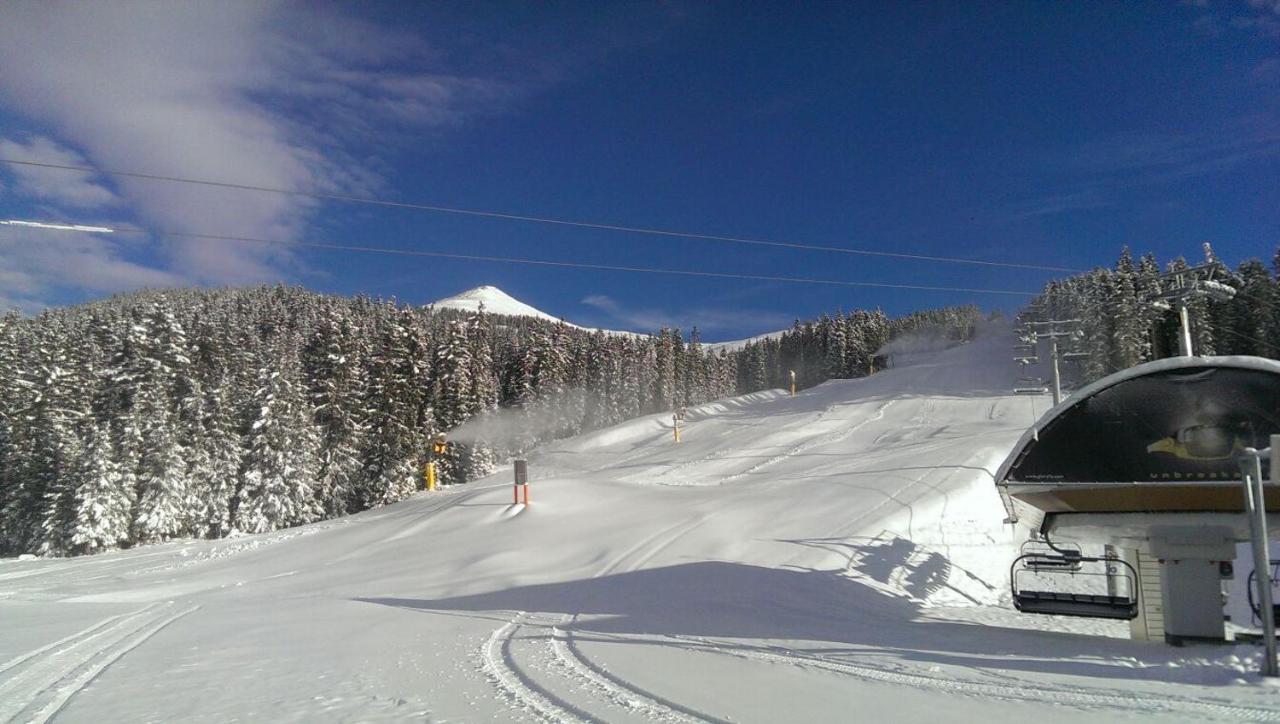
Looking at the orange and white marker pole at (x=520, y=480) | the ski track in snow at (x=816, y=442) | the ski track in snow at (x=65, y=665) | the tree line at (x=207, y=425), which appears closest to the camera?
the ski track in snow at (x=65, y=665)

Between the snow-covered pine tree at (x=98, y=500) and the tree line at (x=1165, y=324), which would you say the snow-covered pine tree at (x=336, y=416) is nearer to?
the snow-covered pine tree at (x=98, y=500)

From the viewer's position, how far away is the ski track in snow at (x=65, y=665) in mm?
7477

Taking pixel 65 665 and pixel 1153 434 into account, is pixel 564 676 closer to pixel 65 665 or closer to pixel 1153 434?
pixel 65 665

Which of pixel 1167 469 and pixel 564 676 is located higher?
pixel 1167 469

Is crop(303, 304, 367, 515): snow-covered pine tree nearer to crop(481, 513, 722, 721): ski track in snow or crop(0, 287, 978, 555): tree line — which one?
crop(0, 287, 978, 555): tree line

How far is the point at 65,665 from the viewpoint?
9.42 metres

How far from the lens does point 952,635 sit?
1039cm

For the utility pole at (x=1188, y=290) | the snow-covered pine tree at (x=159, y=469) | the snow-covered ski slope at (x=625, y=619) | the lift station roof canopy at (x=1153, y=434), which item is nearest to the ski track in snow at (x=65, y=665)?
Result: the snow-covered ski slope at (x=625, y=619)

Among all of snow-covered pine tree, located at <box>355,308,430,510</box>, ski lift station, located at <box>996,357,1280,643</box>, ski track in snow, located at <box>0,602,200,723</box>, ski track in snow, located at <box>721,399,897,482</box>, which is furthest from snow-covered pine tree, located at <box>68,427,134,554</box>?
ski lift station, located at <box>996,357,1280,643</box>

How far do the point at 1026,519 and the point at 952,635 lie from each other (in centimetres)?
651

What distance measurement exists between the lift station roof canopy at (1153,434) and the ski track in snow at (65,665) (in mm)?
14112

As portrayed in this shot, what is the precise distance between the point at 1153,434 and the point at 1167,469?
1.97ft

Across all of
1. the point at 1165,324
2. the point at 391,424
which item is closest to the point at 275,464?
the point at 391,424

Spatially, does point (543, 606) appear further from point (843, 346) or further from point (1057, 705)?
point (843, 346)
